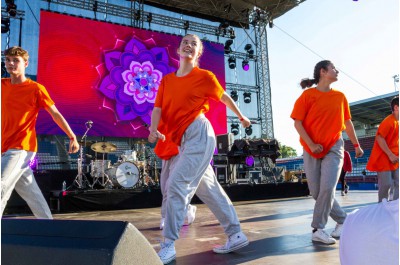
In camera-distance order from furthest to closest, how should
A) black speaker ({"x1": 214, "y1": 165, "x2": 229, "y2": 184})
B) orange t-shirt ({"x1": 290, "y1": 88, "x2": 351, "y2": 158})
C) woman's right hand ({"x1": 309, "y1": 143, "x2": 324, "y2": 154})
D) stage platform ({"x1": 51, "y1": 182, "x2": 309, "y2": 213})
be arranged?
black speaker ({"x1": 214, "y1": 165, "x2": 229, "y2": 184})
stage platform ({"x1": 51, "y1": 182, "x2": 309, "y2": 213})
orange t-shirt ({"x1": 290, "y1": 88, "x2": 351, "y2": 158})
woman's right hand ({"x1": 309, "y1": 143, "x2": 324, "y2": 154})

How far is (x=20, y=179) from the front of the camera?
8.51 feet

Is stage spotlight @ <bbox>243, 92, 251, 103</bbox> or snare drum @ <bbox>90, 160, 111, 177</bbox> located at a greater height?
stage spotlight @ <bbox>243, 92, 251, 103</bbox>

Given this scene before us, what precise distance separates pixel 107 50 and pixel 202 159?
868cm

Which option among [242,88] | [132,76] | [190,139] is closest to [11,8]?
[132,76]

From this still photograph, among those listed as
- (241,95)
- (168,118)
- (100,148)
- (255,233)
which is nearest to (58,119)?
(168,118)

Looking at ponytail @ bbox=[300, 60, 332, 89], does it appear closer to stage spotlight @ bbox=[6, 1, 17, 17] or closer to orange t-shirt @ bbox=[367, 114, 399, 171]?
orange t-shirt @ bbox=[367, 114, 399, 171]

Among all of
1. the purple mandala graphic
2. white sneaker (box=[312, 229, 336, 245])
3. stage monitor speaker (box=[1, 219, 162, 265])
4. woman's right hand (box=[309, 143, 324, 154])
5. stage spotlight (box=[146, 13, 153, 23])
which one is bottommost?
white sneaker (box=[312, 229, 336, 245])

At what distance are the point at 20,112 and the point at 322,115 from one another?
2.29 m

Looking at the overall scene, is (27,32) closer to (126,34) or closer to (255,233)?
(126,34)

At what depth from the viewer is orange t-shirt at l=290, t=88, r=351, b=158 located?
9.54 feet

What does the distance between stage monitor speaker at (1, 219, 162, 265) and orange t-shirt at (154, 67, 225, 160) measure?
5.27ft

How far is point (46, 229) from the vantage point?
0.79m

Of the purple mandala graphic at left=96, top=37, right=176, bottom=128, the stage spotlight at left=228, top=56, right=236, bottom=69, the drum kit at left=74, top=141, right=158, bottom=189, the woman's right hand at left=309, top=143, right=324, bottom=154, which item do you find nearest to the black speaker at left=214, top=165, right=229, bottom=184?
the purple mandala graphic at left=96, top=37, right=176, bottom=128

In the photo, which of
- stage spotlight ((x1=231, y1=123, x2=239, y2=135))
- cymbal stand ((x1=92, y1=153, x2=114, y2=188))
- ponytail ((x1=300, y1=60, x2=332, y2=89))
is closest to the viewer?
ponytail ((x1=300, y1=60, x2=332, y2=89))
